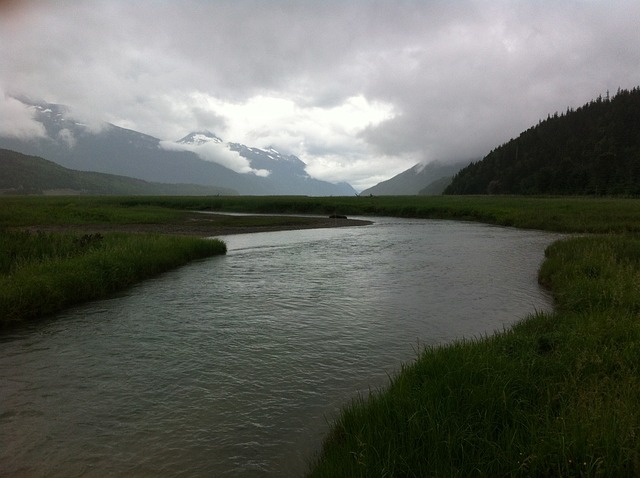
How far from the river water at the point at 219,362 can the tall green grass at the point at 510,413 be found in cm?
157

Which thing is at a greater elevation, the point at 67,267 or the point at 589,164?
the point at 589,164

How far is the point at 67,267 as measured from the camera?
59.2 ft

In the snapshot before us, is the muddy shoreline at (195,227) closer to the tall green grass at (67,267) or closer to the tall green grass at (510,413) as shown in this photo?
the tall green grass at (67,267)

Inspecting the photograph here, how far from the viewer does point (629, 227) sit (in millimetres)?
39375

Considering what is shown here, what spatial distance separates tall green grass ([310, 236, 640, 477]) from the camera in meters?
5.11

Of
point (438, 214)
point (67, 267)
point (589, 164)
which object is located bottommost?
point (67, 267)

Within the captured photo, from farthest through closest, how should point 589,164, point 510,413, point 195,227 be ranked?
point 589,164, point 195,227, point 510,413

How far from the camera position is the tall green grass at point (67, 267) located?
49.4 feet

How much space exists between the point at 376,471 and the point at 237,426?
3.58m

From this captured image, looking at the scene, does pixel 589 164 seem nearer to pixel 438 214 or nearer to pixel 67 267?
pixel 438 214

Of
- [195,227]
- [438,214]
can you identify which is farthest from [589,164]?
[195,227]

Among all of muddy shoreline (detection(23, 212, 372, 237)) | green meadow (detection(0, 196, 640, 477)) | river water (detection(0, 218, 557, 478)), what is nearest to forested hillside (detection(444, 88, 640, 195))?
muddy shoreline (detection(23, 212, 372, 237))

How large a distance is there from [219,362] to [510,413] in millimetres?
7396

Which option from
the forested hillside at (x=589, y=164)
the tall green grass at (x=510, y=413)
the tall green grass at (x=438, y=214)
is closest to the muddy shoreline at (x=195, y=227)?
the tall green grass at (x=438, y=214)
